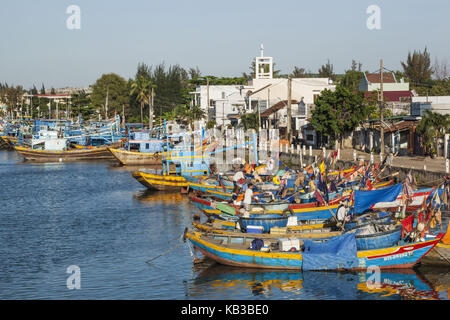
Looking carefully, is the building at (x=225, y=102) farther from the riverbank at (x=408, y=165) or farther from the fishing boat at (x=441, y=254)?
the fishing boat at (x=441, y=254)

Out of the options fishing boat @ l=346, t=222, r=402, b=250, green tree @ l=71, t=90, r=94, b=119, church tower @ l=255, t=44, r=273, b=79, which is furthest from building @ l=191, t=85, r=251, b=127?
fishing boat @ l=346, t=222, r=402, b=250

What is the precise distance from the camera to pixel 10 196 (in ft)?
182

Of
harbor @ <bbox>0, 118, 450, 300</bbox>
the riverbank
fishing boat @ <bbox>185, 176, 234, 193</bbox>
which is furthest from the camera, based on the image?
fishing boat @ <bbox>185, 176, 234, 193</bbox>

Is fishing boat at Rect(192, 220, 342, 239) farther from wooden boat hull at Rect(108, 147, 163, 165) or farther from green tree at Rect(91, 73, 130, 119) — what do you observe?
green tree at Rect(91, 73, 130, 119)

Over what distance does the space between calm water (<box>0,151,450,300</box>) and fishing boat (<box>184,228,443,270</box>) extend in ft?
1.21

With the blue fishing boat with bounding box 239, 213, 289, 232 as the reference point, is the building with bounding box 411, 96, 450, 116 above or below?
above

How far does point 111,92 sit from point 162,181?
327ft

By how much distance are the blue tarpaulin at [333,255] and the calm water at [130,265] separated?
0.41 m

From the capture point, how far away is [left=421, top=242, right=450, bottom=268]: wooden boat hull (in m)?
26.2

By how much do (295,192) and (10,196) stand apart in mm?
28793

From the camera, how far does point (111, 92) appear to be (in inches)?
5866

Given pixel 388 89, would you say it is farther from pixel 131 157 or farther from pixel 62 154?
pixel 62 154

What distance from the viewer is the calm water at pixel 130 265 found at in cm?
2506
